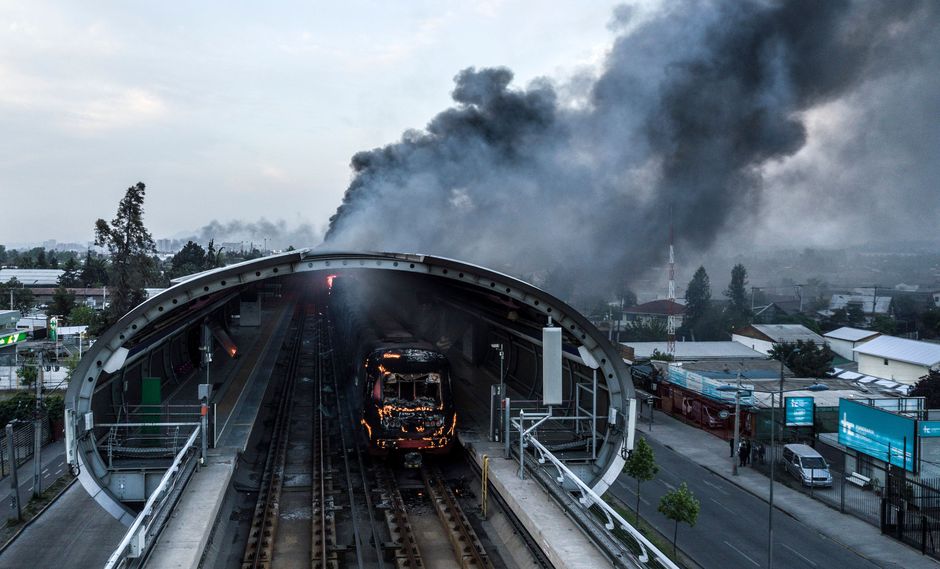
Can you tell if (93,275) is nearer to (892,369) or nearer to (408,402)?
(408,402)

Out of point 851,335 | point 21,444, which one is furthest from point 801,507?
point 851,335

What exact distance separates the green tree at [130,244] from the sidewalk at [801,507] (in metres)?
36.2

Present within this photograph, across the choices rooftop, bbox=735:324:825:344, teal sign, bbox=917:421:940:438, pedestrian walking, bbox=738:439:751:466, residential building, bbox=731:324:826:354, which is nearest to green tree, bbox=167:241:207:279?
residential building, bbox=731:324:826:354

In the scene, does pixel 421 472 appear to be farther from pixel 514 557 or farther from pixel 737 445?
pixel 737 445

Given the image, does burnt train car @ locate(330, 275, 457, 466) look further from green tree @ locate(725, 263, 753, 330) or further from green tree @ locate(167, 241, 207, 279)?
green tree @ locate(167, 241, 207, 279)

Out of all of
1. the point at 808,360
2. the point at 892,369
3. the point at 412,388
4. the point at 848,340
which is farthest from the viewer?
the point at 848,340

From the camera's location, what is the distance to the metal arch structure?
40.9ft

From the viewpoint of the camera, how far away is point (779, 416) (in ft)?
98.4

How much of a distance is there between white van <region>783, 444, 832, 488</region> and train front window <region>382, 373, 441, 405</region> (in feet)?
52.6

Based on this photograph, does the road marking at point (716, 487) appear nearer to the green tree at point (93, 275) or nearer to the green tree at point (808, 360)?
the green tree at point (808, 360)

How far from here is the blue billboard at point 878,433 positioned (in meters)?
22.1

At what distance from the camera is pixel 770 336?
58.3m

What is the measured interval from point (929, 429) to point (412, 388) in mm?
17336

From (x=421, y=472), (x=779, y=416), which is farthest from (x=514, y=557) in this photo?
(x=779, y=416)
